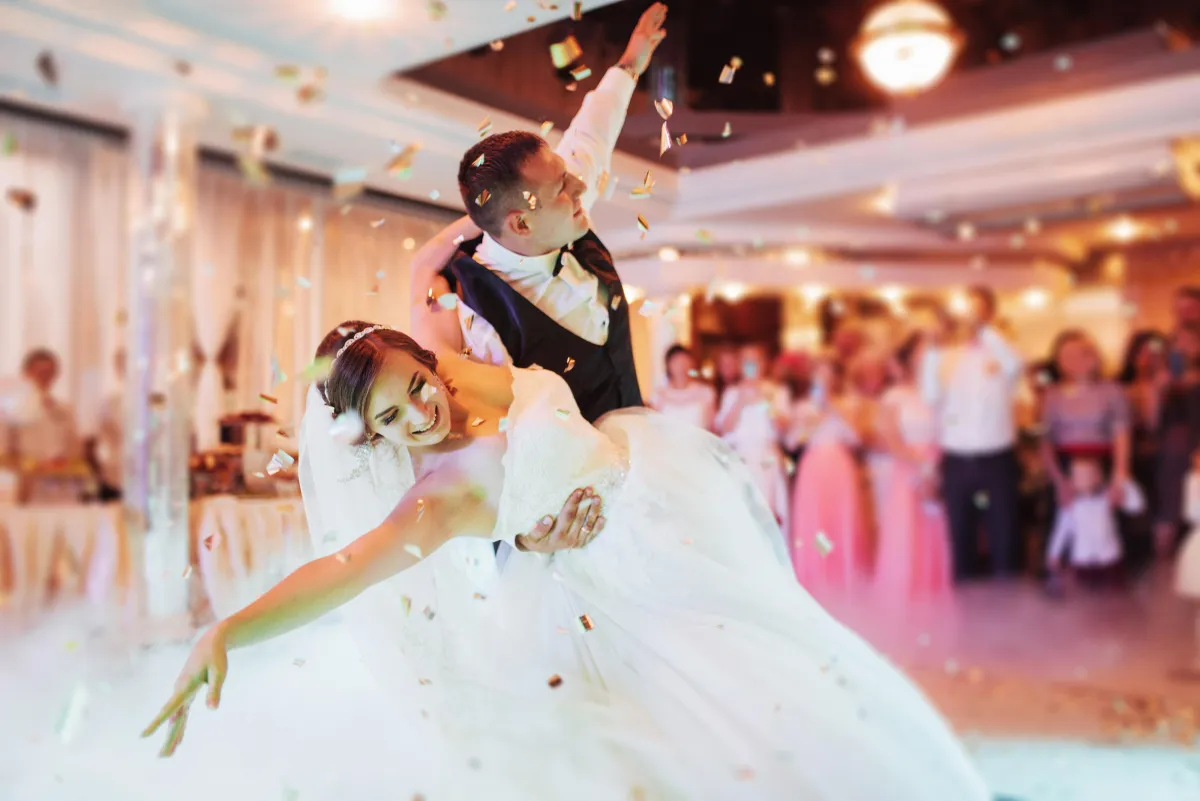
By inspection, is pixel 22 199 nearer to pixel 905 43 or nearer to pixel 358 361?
pixel 358 361

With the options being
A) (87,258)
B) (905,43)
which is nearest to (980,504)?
(905,43)

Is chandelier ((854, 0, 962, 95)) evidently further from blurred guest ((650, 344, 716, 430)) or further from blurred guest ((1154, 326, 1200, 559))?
blurred guest ((650, 344, 716, 430))

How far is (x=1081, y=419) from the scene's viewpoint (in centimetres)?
378

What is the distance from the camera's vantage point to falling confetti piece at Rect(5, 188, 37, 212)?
137 inches

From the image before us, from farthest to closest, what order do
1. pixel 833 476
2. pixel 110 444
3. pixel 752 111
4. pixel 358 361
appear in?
pixel 110 444 → pixel 833 476 → pixel 752 111 → pixel 358 361

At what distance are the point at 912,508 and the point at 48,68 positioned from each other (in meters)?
3.70

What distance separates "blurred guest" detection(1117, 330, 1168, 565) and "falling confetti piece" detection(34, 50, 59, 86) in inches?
168

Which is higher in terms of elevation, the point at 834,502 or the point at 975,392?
the point at 975,392

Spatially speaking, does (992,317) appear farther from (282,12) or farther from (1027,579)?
(282,12)

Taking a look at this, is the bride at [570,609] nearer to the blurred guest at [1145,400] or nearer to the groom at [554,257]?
the groom at [554,257]

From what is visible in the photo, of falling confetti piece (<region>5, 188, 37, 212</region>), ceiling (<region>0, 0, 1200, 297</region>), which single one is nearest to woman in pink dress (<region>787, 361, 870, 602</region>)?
ceiling (<region>0, 0, 1200, 297</region>)

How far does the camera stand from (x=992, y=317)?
3941 mm

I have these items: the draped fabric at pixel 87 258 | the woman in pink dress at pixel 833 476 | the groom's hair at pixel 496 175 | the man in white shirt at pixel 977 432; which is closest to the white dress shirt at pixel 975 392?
the man in white shirt at pixel 977 432

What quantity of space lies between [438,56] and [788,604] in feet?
3.98
